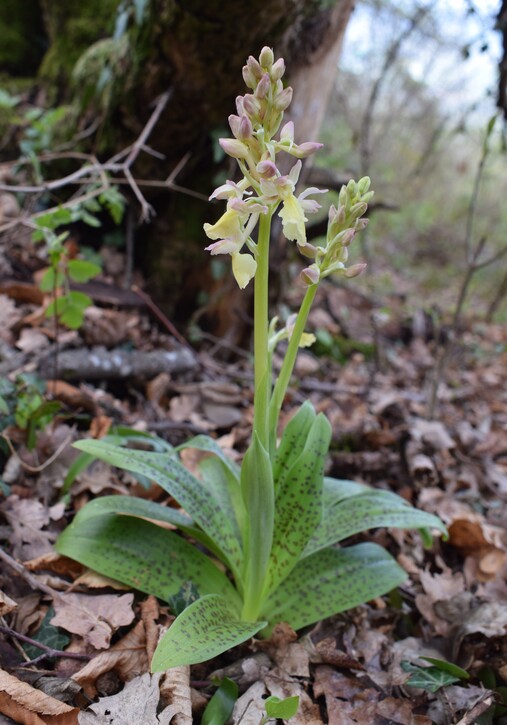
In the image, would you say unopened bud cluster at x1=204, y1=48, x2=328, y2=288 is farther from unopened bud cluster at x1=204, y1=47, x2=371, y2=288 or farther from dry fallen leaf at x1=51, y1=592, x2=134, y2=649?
dry fallen leaf at x1=51, y1=592, x2=134, y2=649

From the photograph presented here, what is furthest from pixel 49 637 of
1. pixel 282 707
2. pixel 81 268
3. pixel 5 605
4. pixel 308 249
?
pixel 81 268

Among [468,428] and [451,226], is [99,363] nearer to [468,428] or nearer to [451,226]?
[468,428]

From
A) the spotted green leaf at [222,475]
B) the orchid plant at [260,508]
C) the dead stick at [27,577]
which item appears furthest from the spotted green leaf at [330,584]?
the dead stick at [27,577]

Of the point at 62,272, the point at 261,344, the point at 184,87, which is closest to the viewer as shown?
the point at 261,344

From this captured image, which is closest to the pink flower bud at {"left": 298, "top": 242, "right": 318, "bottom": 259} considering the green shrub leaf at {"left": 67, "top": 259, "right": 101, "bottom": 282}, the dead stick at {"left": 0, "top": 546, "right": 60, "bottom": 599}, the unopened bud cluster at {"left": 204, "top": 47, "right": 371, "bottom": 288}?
the unopened bud cluster at {"left": 204, "top": 47, "right": 371, "bottom": 288}

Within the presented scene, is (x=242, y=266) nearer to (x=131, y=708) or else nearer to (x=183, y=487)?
(x=183, y=487)

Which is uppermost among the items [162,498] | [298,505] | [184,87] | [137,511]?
[184,87]

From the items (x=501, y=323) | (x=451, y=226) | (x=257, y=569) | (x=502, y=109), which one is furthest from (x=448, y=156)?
(x=257, y=569)

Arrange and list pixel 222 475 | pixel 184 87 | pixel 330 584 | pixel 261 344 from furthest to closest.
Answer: pixel 184 87 < pixel 222 475 < pixel 330 584 < pixel 261 344
